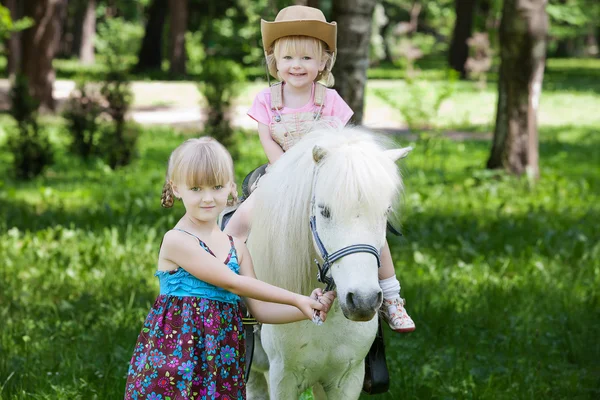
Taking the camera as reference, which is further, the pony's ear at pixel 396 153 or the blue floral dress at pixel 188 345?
the pony's ear at pixel 396 153

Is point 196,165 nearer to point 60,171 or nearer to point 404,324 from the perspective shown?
point 404,324

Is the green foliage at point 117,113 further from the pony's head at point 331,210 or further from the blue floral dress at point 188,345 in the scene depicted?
the blue floral dress at point 188,345

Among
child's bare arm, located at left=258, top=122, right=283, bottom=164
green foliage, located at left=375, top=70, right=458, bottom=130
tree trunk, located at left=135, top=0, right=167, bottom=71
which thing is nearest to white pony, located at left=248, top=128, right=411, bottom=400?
child's bare arm, located at left=258, top=122, right=283, bottom=164

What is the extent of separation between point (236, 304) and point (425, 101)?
10979 millimetres

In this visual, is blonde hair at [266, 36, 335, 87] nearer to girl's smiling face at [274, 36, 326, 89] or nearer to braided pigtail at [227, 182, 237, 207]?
girl's smiling face at [274, 36, 326, 89]

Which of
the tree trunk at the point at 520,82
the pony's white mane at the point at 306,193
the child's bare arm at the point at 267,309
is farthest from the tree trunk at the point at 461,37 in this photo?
the child's bare arm at the point at 267,309

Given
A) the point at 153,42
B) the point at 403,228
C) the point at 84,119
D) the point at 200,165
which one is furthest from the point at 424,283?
the point at 153,42

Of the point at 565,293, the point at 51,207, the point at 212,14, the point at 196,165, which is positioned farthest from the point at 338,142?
the point at 212,14

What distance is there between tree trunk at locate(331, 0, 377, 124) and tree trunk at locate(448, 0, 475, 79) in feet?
88.5

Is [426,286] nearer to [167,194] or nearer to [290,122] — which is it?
[290,122]

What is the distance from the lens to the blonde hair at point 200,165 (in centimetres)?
295

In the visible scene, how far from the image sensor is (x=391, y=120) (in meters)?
19.0

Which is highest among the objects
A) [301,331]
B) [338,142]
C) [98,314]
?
[338,142]

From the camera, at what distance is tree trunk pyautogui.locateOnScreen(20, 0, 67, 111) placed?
17.6 metres
